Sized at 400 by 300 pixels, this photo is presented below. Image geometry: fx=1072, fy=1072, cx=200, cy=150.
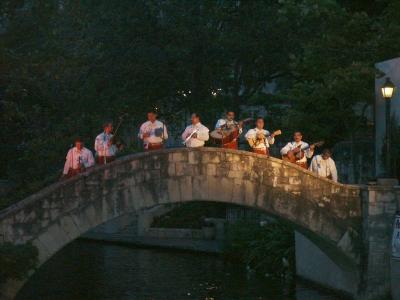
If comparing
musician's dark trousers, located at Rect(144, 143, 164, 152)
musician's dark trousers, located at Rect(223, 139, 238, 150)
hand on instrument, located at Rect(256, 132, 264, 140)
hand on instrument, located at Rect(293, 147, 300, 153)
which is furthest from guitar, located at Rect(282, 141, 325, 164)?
musician's dark trousers, located at Rect(144, 143, 164, 152)

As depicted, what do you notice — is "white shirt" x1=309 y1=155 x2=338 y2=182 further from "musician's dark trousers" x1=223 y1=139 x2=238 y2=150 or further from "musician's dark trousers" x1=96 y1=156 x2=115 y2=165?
"musician's dark trousers" x1=96 y1=156 x2=115 y2=165

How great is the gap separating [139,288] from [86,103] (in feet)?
31.1

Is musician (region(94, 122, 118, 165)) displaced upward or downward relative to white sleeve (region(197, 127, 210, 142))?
downward

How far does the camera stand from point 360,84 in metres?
31.2

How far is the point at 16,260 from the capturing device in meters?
22.8

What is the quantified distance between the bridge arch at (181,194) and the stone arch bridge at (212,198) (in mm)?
22

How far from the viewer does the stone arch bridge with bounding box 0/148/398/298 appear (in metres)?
23.7

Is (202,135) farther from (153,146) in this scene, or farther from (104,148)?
(104,148)

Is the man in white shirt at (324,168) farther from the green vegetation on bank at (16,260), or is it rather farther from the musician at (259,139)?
the green vegetation on bank at (16,260)

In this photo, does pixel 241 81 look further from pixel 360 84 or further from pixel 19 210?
pixel 19 210

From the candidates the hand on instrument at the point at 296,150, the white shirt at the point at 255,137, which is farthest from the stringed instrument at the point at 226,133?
the hand on instrument at the point at 296,150

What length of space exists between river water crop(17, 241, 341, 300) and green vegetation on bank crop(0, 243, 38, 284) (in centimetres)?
639

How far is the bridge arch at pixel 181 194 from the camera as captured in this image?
77.7 ft

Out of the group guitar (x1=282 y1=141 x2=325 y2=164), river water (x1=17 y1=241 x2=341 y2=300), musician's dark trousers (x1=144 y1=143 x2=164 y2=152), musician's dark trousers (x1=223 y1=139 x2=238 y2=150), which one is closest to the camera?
musician's dark trousers (x1=144 y1=143 x2=164 y2=152)
